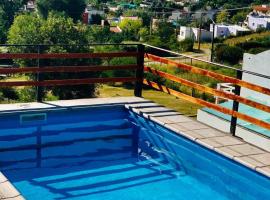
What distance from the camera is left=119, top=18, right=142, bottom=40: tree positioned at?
3834 inches

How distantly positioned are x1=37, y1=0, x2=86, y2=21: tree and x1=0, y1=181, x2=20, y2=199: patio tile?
9383 cm

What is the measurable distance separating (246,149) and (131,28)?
9588 centimetres

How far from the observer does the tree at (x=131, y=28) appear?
97.4 m

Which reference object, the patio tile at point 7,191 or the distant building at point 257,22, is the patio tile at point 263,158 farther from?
the distant building at point 257,22

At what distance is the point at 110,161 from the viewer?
6.52 metres

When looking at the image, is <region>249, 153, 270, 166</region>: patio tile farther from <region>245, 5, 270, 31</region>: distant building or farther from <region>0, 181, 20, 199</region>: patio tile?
<region>245, 5, 270, 31</region>: distant building

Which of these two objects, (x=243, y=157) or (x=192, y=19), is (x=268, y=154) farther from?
(x=192, y=19)

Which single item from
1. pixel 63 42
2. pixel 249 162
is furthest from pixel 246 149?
pixel 63 42

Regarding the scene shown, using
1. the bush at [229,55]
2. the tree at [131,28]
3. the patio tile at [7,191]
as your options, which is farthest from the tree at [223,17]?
the patio tile at [7,191]

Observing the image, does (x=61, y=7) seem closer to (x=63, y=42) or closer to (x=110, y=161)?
(x=63, y=42)

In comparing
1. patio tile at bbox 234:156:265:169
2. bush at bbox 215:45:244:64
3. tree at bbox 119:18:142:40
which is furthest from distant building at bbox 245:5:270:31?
patio tile at bbox 234:156:265:169

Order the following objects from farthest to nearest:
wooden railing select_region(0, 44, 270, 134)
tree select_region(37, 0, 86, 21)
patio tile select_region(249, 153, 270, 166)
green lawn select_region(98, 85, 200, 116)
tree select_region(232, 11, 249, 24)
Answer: tree select_region(232, 11, 249, 24)
tree select_region(37, 0, 86, 21)
green lawn select_region(98, 85, 200, 116)
wooden railing select_region(0, 44, 270, 134)
patio tile select_region(249, 153, 270, 166)

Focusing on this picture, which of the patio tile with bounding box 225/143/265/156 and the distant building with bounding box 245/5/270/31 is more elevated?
the distant building with bounding box 245/5/270/31

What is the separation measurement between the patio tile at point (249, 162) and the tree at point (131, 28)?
297 feet
